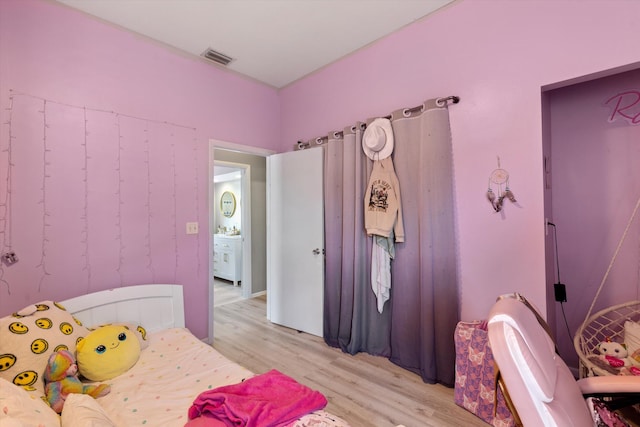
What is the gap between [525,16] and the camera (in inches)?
71.7

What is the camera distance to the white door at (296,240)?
297cm

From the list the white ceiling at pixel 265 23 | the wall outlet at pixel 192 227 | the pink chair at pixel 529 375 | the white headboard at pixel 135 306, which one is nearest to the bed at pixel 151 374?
the white headboard at pixel 135 306

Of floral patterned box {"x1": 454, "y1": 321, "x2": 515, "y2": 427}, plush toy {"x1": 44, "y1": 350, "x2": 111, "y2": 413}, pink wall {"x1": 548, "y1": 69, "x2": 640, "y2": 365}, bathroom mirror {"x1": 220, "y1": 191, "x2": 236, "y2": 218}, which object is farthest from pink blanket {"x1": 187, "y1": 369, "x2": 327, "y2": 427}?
bathroom mirror {"x1": 220, "y1": 191, "x2": 236, "y2": 218}

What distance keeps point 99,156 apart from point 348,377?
2.67 meters

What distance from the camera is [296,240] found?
10.3 ft

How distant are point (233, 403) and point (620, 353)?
211cm

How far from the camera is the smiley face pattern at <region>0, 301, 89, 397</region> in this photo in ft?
4.43

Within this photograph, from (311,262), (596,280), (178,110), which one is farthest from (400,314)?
(178,110)

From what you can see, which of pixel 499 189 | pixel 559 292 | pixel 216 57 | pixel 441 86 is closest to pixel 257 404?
pixel 499 189

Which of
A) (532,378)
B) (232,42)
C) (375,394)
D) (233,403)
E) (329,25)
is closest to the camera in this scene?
(532,378)

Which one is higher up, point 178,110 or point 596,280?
point 178,110

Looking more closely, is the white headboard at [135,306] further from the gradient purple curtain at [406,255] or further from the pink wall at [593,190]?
the pink wall at [593,190]

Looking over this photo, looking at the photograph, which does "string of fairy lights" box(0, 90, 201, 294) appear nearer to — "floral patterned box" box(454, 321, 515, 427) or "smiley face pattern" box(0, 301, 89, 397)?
"smiley face pattern" box(0, 301, 89, 397)

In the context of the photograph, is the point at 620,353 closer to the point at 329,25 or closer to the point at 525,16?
the point at 525,16
